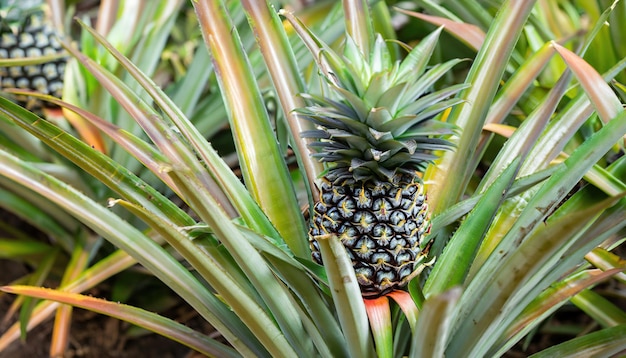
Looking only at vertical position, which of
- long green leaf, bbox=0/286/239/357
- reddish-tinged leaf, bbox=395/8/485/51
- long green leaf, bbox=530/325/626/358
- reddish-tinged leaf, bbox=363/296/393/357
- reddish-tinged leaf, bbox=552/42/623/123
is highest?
reddish-tinged leaf, bbox=395/8/485/51

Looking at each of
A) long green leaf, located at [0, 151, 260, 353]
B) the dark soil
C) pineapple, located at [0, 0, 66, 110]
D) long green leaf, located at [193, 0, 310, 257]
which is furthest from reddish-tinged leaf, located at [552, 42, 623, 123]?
pineapple, located at [0, 0, 66, 110]

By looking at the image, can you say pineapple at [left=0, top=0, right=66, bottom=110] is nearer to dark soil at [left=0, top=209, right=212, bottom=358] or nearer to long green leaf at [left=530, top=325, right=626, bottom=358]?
dark soil at [left=0, top=209, right=212, bottom=358]

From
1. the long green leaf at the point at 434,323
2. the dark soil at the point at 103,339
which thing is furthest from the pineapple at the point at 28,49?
the long green leaf at the point at 434,323

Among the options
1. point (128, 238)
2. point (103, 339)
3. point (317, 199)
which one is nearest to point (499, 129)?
point (317, 199)

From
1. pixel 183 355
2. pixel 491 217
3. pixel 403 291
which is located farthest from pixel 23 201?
pixel 491 217

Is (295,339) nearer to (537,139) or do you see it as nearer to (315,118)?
(315,118)

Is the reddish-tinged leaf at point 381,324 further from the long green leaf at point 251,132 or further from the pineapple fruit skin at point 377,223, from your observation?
the long green leaf at point 251,132

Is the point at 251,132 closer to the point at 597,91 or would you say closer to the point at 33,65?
the point at 597,91
